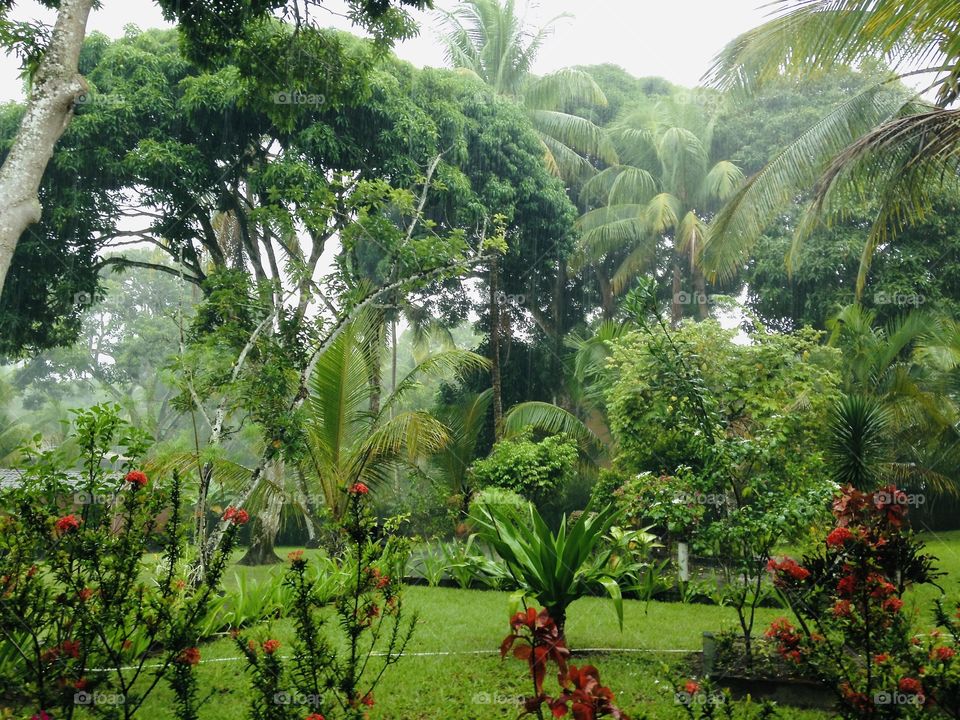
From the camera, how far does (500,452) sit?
724 cm

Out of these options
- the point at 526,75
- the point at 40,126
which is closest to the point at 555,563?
the point at 40,126

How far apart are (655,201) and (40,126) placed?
8.70 metres

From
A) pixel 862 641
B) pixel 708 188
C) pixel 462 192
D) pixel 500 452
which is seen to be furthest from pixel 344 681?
pixel 708 188

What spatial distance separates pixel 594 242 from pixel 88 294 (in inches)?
284

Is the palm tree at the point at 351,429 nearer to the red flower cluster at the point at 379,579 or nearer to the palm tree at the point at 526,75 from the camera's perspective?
the red flower cluster at the point at 379,579

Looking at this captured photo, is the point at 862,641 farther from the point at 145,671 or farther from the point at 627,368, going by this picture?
the point at 627,368

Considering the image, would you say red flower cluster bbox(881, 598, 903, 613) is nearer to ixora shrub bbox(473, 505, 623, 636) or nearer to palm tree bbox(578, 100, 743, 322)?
ixora shrub bbox(473, 505, 623, 636)

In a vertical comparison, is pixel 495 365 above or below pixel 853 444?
above

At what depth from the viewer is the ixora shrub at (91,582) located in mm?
2232

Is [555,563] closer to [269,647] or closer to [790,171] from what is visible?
[269,647]

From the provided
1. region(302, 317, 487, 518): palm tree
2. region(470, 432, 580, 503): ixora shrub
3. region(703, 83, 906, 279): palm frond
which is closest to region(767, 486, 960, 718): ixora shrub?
region(470, 432, 580, 503): ixora shrub

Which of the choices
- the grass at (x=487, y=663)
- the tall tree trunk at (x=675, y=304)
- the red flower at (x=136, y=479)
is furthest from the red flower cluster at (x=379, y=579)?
the tall tree trunk at (x=675, y=304)

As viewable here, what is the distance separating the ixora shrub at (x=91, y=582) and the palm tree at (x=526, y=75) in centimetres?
700

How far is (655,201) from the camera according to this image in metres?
10.9
